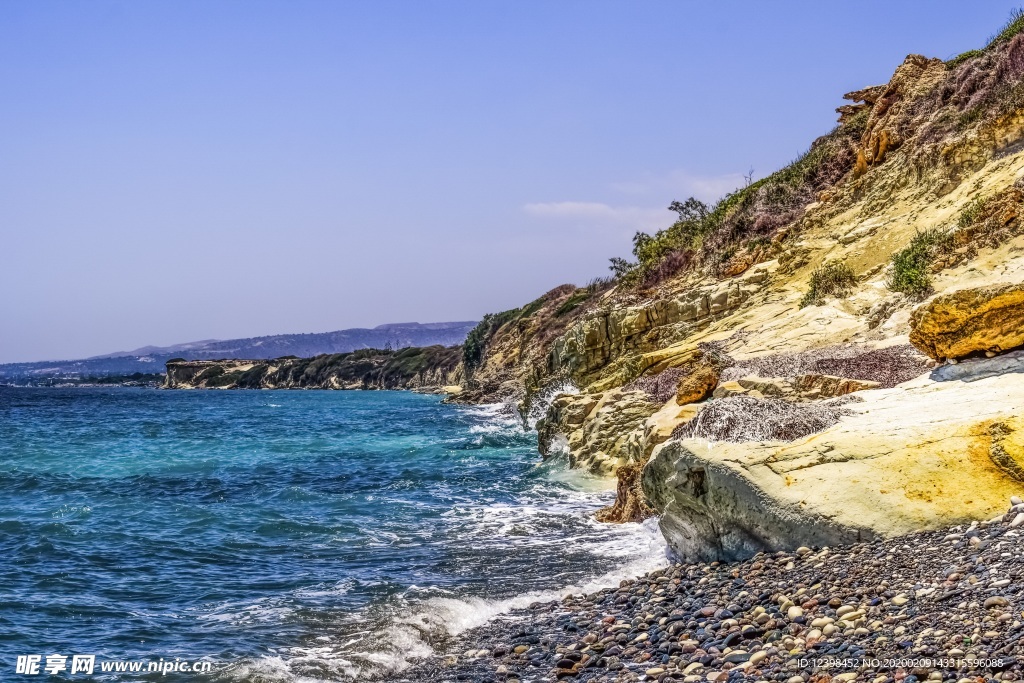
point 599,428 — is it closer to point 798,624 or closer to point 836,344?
point 836,344

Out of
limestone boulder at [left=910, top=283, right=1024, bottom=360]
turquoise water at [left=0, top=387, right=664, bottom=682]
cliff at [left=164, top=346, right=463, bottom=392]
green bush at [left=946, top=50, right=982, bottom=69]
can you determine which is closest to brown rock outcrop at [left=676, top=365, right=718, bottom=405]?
turquoise water at [left=0, top=387, right=664, bottom=682]

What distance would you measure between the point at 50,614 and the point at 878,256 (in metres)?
23.7

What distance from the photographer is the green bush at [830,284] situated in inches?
971

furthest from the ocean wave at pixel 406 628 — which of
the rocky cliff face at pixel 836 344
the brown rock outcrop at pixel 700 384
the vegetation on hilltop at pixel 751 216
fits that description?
the vegetation on hilltop at pixel 751 216

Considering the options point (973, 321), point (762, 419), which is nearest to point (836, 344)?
point (973, 321)

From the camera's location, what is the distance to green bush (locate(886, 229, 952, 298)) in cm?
2083

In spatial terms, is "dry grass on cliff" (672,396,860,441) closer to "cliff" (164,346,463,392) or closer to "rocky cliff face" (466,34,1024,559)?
"rocky cliff face" (466,34,1024,559)

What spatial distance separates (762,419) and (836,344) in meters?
9.16

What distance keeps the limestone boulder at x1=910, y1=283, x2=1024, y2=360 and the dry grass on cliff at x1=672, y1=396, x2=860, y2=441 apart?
1.62 metres

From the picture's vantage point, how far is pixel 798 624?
25.6ft

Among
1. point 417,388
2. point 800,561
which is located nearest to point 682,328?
point 800,561

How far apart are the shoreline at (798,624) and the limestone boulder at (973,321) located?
453 centimetres

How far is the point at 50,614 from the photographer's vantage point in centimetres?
1226

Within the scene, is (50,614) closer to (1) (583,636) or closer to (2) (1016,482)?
(1) (583,636)
